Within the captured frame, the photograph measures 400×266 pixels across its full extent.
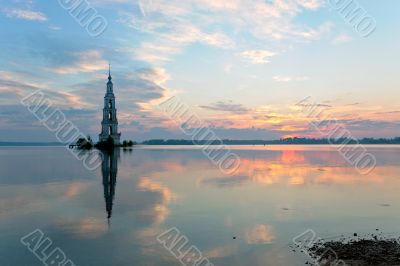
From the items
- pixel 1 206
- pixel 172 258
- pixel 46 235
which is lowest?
pixel 172 258

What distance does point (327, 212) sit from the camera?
2700 centimetres

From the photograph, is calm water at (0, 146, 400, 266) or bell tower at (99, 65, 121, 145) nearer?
calm water at (0, 146, 400, 266)

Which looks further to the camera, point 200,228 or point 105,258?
point 200,228

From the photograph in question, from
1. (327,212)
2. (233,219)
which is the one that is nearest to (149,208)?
(233,219)

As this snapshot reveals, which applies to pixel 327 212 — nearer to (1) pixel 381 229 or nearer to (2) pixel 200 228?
(1) pixel 381 229

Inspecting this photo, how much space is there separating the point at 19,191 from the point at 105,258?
2299 cm

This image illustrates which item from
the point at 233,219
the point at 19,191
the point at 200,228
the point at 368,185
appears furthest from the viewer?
the point at 368,185

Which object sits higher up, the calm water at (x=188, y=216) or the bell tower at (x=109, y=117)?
the bell tower at (x=109, y=117)

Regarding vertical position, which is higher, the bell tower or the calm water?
the bell tower

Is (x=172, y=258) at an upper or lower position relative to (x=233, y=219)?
lower

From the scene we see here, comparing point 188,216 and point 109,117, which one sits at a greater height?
point 109,117

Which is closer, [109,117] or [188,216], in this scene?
[188,216]

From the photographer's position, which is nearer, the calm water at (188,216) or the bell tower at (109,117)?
the calm water at (188,216)

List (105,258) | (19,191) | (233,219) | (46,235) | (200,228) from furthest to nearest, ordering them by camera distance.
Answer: (19,191)
(233,219)
(200,228)
(46,235)
(105,258)
